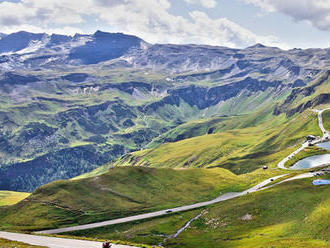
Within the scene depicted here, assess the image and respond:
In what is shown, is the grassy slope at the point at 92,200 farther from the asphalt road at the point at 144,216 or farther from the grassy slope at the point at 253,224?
the grassy slope at the point at 253,224

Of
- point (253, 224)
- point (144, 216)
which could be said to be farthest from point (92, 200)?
point (253, 224)

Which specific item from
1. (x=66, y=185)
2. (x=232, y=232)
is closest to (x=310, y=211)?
(x=232, y=232)

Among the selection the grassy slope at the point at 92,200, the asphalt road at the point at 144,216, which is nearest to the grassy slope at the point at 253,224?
the asphalt road at the point at 144,216

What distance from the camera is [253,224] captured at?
12131cm

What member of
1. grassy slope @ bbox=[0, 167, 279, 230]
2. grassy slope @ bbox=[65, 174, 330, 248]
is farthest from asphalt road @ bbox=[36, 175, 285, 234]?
grassy slope @ bbox=[0, 167, 279, 230]

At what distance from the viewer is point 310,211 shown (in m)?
113

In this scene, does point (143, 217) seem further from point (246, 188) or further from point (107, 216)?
point (246, 188)

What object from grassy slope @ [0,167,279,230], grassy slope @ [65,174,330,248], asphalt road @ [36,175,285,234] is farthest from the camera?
grassy slope @ [0,167,279,230]

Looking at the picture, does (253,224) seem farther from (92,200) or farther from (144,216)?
(92,200)

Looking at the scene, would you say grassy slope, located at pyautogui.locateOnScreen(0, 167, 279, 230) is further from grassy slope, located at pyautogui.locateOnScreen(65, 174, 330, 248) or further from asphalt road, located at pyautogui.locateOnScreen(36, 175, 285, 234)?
grassy slope, located at pyautogui.locateOnScreen(65, 174, 330, 248)

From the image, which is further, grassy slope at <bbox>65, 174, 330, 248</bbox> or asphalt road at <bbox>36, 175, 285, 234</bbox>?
asphalt road at <bbox>36, 175, 285, 234</bbox>

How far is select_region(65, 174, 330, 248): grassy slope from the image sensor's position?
99.9 meters

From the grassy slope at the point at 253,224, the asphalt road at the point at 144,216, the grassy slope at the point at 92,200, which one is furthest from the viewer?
the grassy slope at the point at 92,200

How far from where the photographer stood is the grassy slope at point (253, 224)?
99.9m
